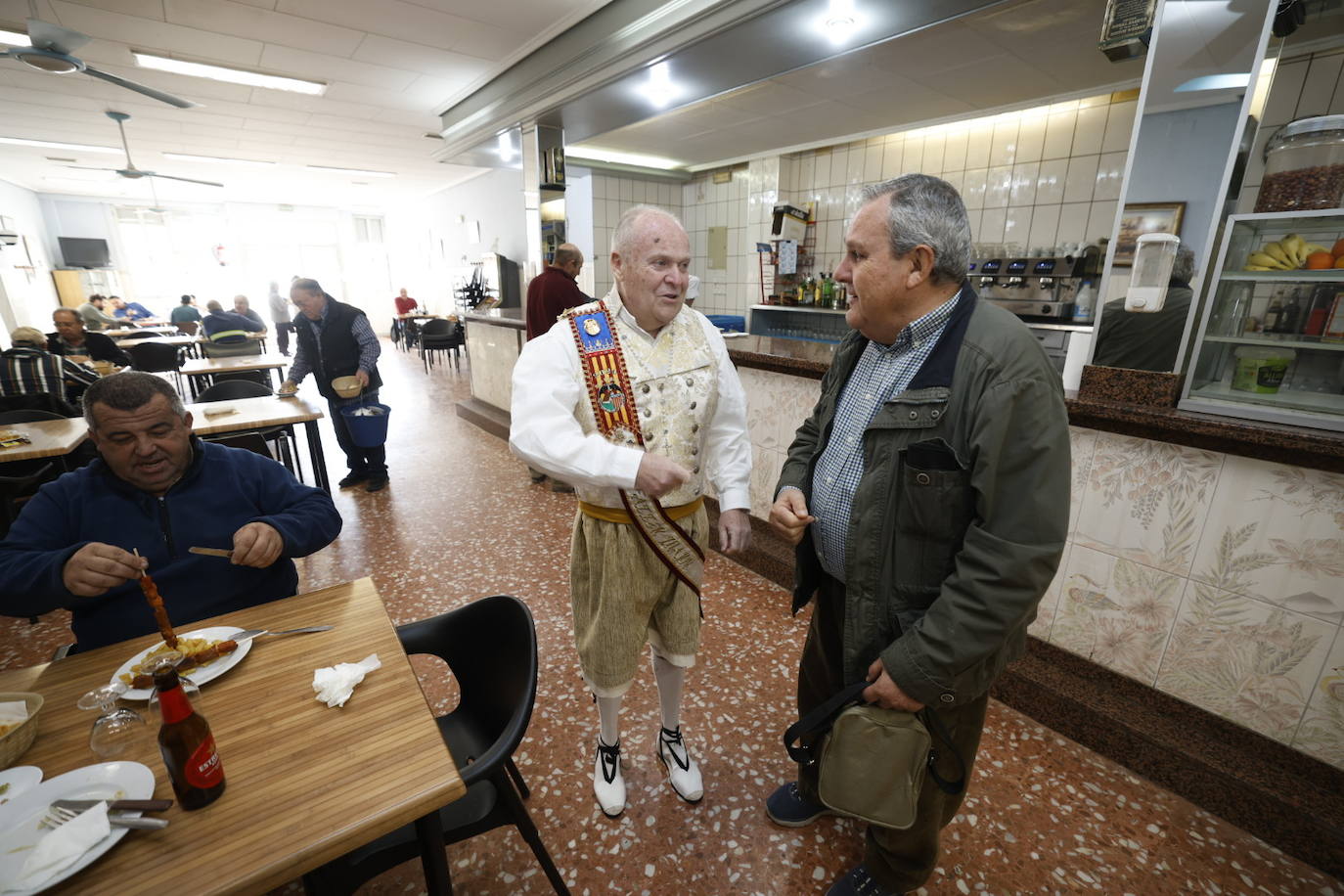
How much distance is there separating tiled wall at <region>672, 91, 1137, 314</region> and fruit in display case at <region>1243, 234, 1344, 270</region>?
3.47 meters

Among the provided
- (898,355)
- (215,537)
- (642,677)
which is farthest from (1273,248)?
(215,537)

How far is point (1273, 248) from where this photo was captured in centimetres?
160

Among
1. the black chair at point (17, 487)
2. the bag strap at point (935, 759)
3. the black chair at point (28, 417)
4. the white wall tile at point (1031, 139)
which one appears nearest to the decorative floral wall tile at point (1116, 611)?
the bag strap at point (935, 759)

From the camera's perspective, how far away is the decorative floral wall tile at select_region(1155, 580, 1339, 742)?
1.56 metres

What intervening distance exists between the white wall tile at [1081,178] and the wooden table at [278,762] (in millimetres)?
5780

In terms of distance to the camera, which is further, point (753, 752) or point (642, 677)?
point (642, 677)

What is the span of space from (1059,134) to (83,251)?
57.3 ft

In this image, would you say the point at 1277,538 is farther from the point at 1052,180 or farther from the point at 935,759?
the point at 1052,180

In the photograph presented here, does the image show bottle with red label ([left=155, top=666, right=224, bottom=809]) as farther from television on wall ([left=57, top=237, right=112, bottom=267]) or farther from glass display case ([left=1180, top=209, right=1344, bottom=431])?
television on wall ([left=57, top=237, right=112, bottom=267])

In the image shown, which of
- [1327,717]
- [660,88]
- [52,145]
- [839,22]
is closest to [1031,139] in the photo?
[839,22]

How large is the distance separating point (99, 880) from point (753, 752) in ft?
5.36

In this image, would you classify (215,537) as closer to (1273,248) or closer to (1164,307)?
(1164,307)

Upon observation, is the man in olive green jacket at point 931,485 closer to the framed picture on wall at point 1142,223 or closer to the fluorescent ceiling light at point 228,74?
the framed picture on wall at point 1142,223

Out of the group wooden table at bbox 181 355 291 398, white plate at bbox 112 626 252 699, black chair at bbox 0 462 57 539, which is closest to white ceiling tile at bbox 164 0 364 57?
wooden table at bbox 181 355 291 398
